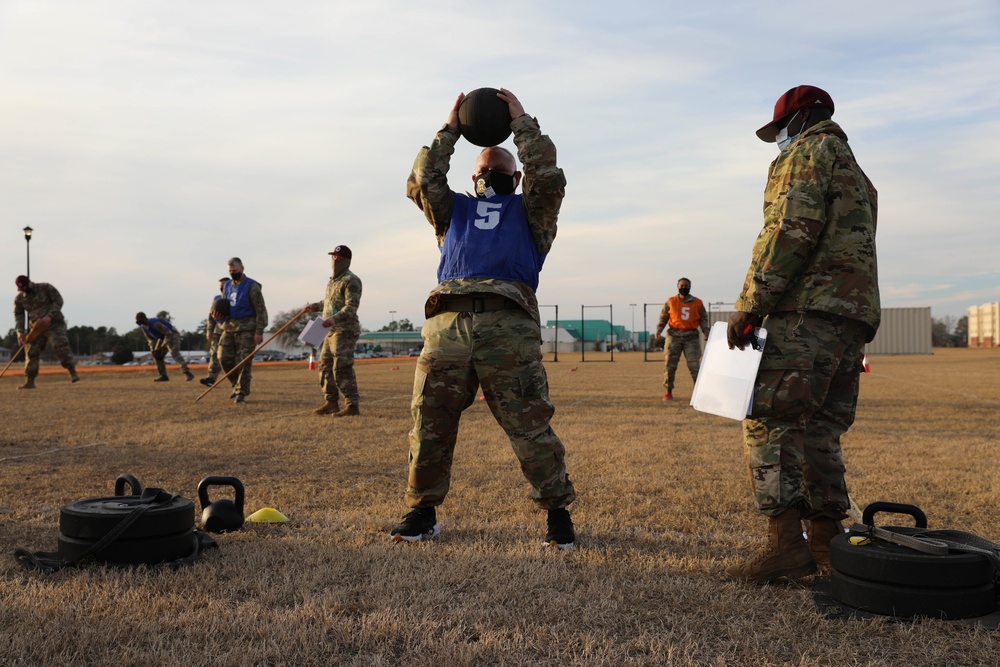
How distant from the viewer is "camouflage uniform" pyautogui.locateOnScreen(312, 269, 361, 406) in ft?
31.0

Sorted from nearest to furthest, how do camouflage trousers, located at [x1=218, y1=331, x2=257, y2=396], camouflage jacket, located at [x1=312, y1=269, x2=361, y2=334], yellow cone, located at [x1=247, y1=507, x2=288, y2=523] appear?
yellow cone, located at [x1=247, y1=507, x2=288, y2=523]
camouflage jacket, located at [x1=312, y1=269, x2=361, y2=334]
camouflage trousers, located at [x1=218, y1=331, x2=257, y2=396]

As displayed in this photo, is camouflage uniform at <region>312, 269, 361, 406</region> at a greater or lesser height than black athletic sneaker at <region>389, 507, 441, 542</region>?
greater

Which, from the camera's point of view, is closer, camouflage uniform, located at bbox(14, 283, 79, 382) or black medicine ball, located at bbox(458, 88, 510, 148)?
black medicine ball, located at bbox(458, 88, 510, 148)

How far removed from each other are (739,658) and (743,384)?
3.81 feet

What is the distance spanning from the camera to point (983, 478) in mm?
5258

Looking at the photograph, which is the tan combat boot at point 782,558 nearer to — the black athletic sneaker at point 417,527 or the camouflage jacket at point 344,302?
the black athletic sneaker at point 417,527

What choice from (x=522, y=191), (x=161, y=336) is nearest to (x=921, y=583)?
(x=522, y=191)

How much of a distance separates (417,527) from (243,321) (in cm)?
922

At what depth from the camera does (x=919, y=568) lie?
2.49 meters

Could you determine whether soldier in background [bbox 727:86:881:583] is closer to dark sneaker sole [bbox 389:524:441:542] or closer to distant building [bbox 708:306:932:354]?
dark sneaker sole [bbox 389:524:441:542]

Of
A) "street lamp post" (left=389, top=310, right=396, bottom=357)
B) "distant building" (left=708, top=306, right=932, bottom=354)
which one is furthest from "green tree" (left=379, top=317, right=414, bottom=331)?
"distant building" (left=708, top=306, right=932, bottom=354)

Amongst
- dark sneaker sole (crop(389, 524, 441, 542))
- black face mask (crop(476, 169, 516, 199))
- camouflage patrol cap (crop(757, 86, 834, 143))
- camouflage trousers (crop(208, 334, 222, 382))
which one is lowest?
dark sneaker sole (crop(389, 524, 441, 542))

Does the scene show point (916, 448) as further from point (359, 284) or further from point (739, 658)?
point (359, 284)

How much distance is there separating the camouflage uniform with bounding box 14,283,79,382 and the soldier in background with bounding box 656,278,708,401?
1191cm
